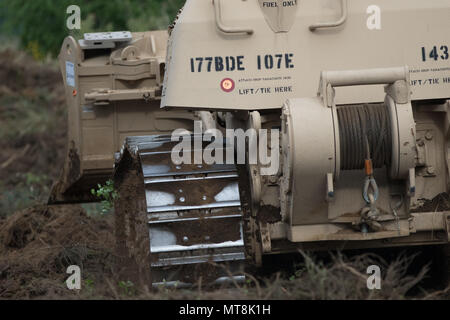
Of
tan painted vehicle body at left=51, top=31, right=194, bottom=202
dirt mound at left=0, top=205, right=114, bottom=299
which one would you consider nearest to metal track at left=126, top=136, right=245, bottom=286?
dirt mound at left=0, top=205, right=114, bottom=299

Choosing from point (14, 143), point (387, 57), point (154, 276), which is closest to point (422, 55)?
point (387, 57)

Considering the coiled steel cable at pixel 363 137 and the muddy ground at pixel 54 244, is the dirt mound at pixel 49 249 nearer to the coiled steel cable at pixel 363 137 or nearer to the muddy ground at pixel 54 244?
the muddy ground at pixel 54 244

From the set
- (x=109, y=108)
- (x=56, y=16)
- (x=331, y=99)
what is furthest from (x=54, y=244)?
(x=56, y=16)

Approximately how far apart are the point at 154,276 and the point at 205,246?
366 mm

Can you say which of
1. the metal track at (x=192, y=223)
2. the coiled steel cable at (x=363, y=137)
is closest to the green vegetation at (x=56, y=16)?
the metal track at (x=192, y=223)

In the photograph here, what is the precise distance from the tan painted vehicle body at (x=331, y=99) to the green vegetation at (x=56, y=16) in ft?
48.0

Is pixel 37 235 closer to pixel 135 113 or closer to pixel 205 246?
pixel 135 113

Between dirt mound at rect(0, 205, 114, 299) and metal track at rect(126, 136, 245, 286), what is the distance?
0.70 m

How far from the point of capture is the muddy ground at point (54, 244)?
5.80 metres

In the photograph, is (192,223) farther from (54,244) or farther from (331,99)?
(54,244)

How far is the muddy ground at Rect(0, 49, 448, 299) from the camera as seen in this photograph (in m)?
5.80

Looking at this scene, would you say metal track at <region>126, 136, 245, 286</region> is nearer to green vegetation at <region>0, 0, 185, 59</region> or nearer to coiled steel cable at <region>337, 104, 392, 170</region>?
coiled steel cable at <region>337, 104, 392, 170</region>

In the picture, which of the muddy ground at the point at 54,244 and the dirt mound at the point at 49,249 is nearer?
the muddy ground at the point at 54,244

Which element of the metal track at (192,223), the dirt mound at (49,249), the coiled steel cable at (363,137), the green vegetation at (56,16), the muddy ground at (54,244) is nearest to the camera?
the muddy ground at (54,244)
